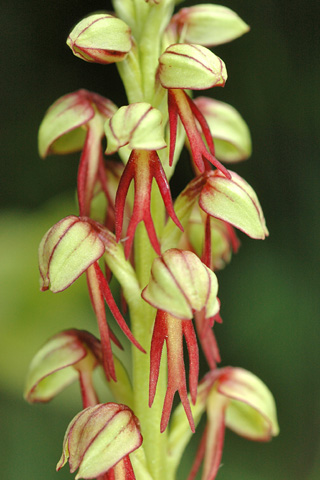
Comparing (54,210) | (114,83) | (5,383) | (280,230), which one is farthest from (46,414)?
(114,83)

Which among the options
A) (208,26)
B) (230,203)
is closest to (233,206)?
(230,203)

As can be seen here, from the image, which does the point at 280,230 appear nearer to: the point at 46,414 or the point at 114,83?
the point at 114,83

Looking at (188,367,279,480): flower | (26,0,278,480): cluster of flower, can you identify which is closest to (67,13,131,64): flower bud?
(26,0,278,480): cluster of flower

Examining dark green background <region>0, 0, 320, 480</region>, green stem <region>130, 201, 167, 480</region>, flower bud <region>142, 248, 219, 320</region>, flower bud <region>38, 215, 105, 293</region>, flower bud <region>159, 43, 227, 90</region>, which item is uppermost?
flower bud <region>159, 43, 227, 90</region>

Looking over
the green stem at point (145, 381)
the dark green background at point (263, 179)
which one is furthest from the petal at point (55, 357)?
the dark green background at point (263, 179)

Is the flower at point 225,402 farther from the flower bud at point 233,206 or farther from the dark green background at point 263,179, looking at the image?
the dark green background at point 263,179

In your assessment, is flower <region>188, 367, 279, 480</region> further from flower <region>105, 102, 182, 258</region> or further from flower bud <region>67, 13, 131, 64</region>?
flower bud <region>67, 13, 131, 64</region>
